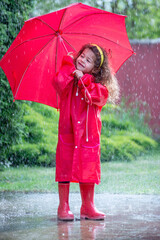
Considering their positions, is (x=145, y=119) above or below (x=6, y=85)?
below

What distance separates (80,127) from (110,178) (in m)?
4.03

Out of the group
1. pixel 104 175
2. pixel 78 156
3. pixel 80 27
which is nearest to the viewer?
pixel 78 156

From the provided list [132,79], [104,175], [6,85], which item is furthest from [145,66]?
[6,85]

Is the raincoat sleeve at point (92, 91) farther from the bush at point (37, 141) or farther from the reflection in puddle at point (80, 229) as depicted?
the bush at point (37, 141)

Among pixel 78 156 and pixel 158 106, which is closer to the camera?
pixel 78 156

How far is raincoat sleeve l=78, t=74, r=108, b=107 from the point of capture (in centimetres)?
418

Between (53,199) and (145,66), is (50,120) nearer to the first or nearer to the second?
(145,66)

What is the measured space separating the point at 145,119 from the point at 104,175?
19.9ft

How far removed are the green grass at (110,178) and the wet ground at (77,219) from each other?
0.84m

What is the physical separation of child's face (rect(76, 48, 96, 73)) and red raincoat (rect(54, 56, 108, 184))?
98 millimetres

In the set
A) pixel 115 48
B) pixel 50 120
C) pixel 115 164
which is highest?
pixel 115 48

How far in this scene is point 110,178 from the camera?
26.6ft

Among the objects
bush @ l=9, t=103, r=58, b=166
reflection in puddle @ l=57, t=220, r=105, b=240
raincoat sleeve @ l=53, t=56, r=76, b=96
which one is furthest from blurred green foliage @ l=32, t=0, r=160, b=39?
reflection in puddle @ l=57, t=220, r=105, b=240

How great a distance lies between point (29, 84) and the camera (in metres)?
4.74
